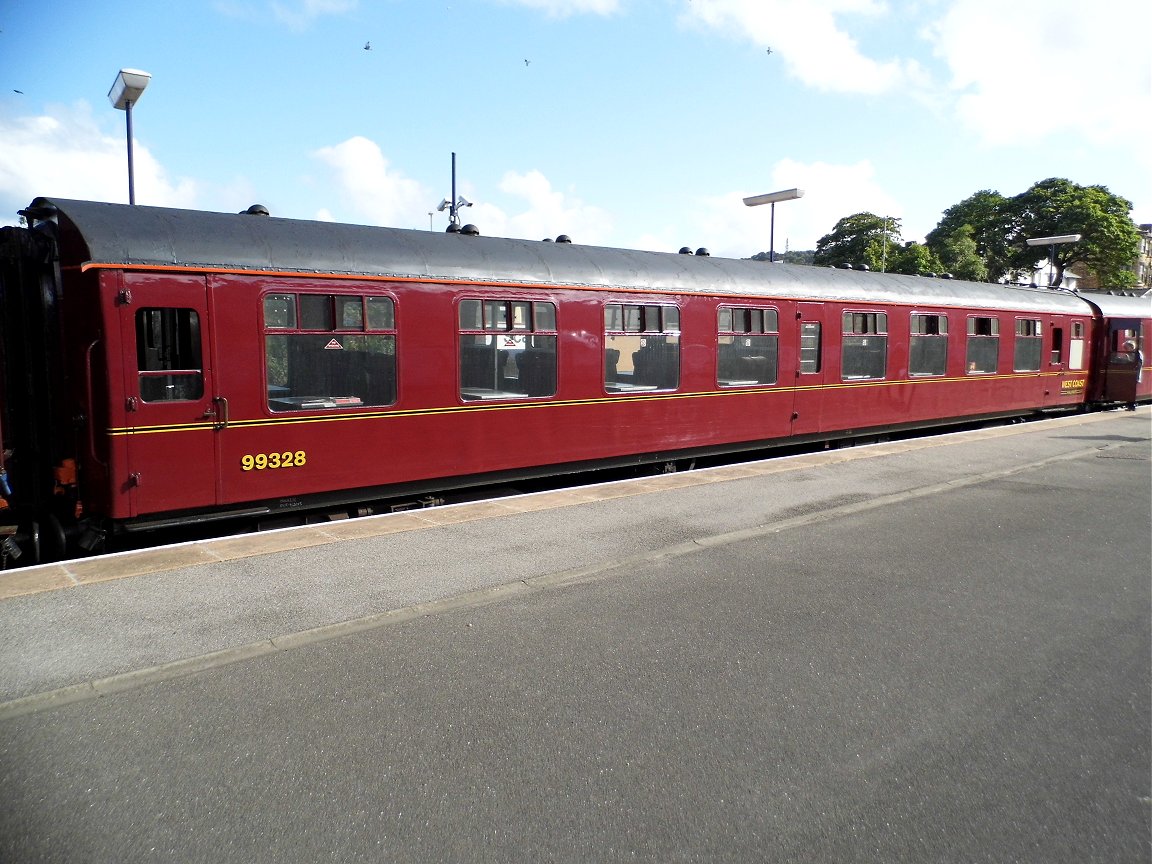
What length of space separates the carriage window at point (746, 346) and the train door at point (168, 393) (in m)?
6.65

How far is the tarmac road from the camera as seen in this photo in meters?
3.12

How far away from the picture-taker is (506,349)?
8977mm

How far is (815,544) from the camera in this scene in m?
7.30

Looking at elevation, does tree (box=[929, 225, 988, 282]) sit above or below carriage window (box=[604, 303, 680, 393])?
above

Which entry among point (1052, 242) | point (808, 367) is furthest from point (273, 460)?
point (1052, 242)

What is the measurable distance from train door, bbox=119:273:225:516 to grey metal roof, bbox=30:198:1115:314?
28 centimetres

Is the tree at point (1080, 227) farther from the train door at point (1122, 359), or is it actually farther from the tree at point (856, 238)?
the train door at point (1122, 359)

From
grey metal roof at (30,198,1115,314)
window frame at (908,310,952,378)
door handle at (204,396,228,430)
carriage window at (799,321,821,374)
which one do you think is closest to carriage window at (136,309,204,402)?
door handle at (204,396,228,430)

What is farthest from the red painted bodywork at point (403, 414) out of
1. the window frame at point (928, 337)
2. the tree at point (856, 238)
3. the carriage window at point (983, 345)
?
the tree at point (856, 238)

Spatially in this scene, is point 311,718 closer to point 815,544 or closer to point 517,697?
point 517,697

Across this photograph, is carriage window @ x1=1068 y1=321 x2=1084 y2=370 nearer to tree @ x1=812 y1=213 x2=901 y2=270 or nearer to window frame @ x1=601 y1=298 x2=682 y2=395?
window frame @ x1=601 y1=298 x2=682 y2=395

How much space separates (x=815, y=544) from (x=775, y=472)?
3.41 metres

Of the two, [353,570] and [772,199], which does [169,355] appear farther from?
[772,199]

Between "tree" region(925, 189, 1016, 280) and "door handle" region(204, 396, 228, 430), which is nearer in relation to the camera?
"door handle" region(204, 396, 228, 430)
